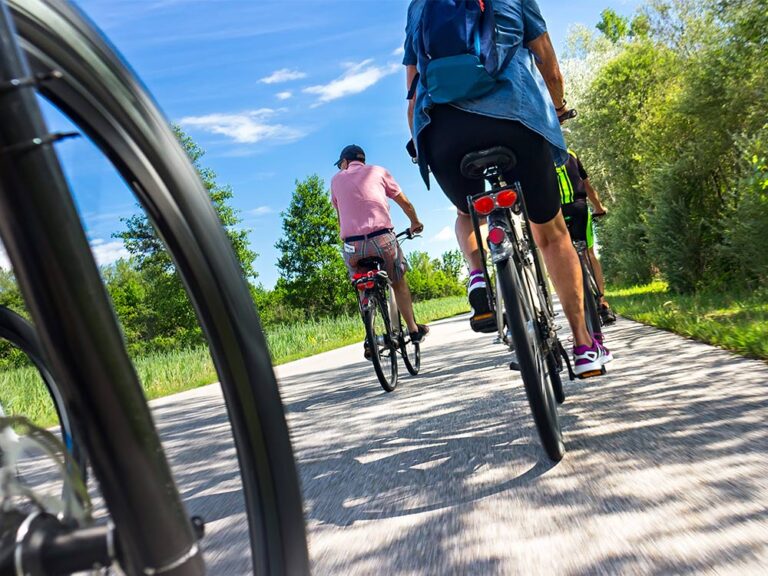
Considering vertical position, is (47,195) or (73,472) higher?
(47,195)

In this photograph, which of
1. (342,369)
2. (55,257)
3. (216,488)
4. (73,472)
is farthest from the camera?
(342,369)

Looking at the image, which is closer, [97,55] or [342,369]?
[97,55]

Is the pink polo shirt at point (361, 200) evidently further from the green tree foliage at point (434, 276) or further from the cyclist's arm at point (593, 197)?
the green tree foliage at point (434, 276)

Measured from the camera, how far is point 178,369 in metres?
12.2

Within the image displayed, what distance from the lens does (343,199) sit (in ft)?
22.2

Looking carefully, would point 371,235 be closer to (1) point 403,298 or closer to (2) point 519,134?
(1) point 403,298

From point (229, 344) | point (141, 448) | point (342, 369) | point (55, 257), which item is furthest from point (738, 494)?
point (342, 369)

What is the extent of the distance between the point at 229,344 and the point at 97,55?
44 cm

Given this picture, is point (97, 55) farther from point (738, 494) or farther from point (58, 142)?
point (738, 494)

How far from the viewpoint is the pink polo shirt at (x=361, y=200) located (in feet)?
21.9

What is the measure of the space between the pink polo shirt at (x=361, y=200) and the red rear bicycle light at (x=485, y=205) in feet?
11.5

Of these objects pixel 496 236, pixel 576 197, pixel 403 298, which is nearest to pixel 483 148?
pixel 496 236

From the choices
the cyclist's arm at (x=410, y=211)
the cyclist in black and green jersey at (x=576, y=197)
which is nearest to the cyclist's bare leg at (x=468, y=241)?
the cyclist in black and green jersey at (x=576, y=197)

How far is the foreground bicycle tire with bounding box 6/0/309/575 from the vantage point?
2.59 ft
